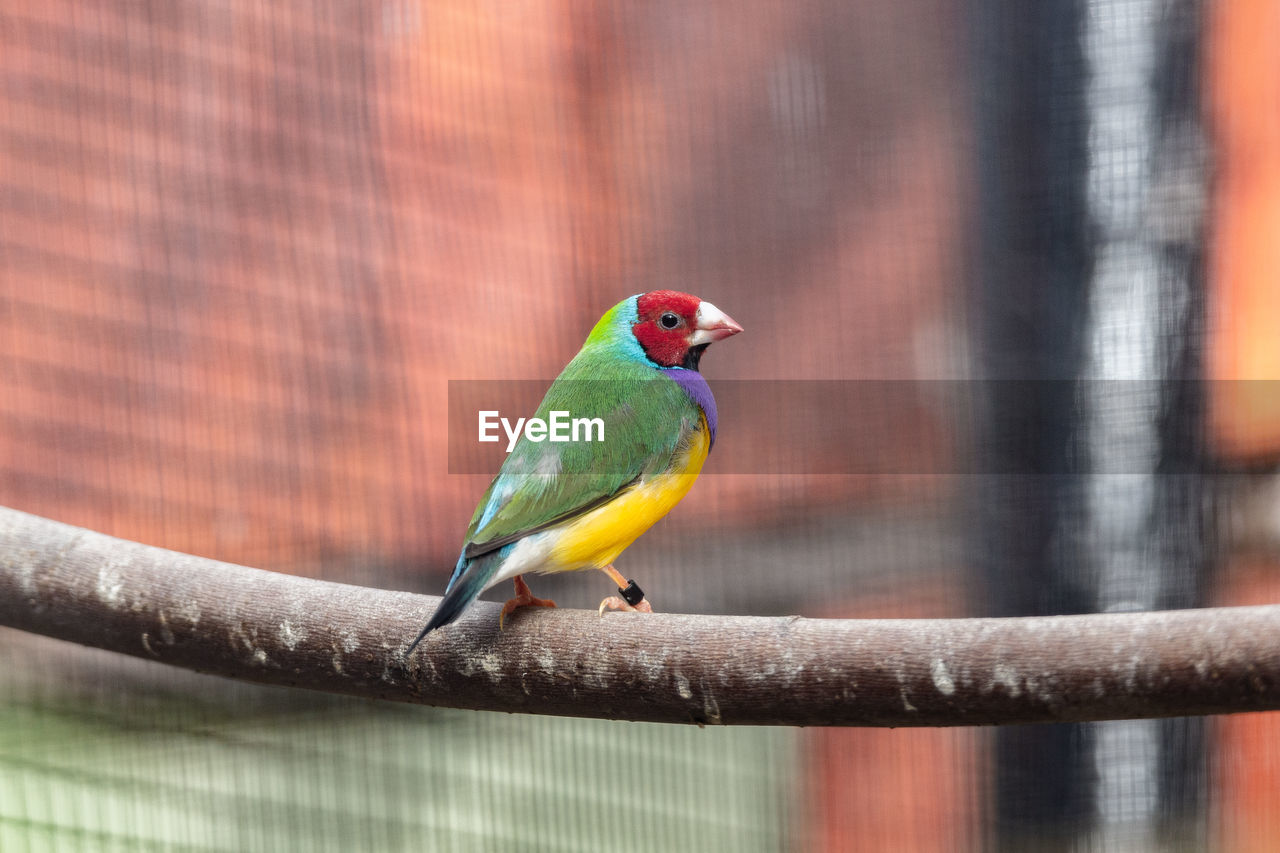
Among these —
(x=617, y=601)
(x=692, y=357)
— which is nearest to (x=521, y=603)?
(x=617, y=601)

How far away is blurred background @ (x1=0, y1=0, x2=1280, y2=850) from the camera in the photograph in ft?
3.41

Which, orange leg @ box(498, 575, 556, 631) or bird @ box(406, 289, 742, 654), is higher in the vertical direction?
bird @ box(406, 289, 742, 654)

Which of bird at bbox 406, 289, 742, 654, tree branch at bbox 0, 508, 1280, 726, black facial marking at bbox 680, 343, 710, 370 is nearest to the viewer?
tree branch at bbox 0, 508, 1280, 726

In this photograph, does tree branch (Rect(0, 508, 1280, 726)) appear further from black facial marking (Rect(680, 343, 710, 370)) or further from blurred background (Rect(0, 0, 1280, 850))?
blurred background (Rect(0, 0, 1280, 850))

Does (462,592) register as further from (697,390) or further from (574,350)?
(574,350)

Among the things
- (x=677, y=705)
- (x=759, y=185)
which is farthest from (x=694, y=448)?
(x=759, y=185)

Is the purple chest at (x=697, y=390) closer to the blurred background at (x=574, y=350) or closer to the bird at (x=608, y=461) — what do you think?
the bird at (x=608, y=461)

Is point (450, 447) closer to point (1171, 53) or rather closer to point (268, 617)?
point (268, 617)

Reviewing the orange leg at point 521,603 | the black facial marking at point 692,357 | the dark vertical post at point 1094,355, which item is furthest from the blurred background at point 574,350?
the orange leg at point 521,603

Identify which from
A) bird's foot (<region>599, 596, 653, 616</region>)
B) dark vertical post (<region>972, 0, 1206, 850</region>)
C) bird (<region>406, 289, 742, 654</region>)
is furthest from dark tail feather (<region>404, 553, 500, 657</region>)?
dark vertical post (<region>972, 0, 1206, 850</region>)

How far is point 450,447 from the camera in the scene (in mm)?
1236

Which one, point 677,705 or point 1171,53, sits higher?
point 1171,53

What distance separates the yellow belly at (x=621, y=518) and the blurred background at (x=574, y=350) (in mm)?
513

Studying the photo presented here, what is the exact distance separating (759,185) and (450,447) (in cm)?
43
